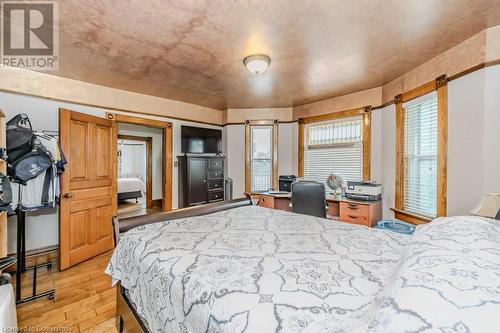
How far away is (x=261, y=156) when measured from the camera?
475 centimetres

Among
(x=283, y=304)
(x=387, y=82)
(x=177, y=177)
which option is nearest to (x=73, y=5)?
(x=283, y=304)

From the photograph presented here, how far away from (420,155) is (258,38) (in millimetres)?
2342

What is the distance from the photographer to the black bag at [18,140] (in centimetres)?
210

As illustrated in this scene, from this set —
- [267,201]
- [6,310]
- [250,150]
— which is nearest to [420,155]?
[267,201]

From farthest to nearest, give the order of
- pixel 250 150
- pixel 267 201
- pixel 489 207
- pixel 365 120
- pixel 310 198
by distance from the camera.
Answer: pixel 250 150, pixel 267 201, pixel 365 120, pixel 310 198, pixel 489 207

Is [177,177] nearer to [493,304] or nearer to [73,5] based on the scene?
[73,5]

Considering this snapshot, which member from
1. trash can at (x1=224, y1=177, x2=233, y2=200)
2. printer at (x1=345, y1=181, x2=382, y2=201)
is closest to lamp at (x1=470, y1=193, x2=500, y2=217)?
printer at (x1=345, y1=181, x2=382, y2=201)

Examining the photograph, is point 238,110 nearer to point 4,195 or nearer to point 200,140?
point 200,140

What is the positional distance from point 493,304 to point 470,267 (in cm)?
19

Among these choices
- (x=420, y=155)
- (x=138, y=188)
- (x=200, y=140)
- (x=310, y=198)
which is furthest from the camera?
(x=138, y=188)

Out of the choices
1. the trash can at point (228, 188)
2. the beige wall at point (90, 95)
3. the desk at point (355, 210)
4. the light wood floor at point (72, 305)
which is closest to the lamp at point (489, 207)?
the desk at point (355, 210)

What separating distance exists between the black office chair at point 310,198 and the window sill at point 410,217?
38.1 inches

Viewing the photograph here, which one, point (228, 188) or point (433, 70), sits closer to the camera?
point (433, 70)

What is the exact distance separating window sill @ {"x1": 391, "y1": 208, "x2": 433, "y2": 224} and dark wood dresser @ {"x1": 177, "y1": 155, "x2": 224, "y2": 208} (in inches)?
120
